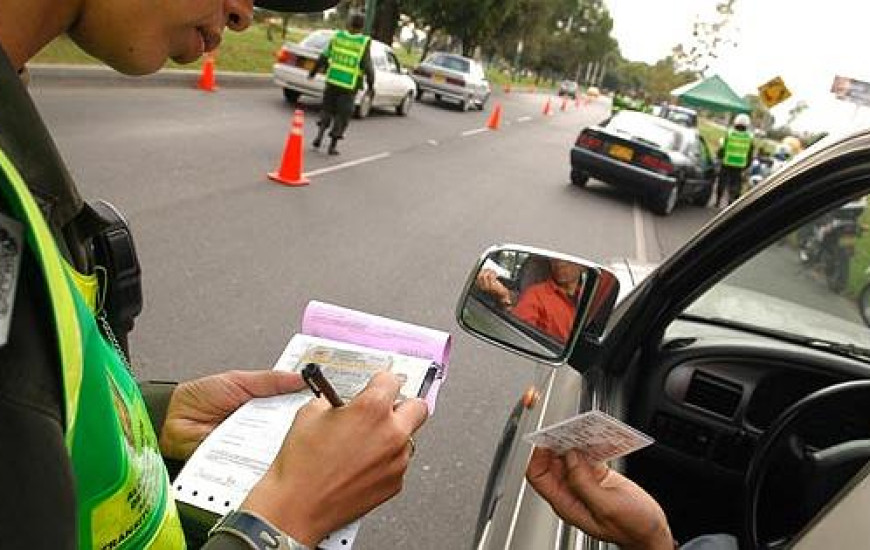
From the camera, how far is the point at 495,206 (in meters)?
10.6

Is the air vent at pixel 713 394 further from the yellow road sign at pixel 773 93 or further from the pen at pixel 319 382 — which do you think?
the yellow road sign at pixel 773 93

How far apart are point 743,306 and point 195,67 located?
53.8ft

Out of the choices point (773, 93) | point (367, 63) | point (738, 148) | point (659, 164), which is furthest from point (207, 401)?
point (773, 93)

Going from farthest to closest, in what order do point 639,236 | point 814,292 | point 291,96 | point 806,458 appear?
point 291,96 < point 639,236 < point 814,292 < point 806,458

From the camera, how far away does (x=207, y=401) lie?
1606 mm

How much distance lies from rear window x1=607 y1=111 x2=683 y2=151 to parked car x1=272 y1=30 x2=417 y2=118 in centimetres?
Result: 440

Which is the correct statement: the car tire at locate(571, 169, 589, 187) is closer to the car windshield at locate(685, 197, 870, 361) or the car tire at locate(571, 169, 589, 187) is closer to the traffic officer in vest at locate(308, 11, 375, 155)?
the traffic officer in vest at locate(308, 11, 375, 155)

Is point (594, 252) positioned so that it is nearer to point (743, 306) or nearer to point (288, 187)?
point (288, 187)

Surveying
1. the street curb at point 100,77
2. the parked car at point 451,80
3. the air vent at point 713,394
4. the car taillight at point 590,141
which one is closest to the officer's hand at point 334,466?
the air vent at point 713,394

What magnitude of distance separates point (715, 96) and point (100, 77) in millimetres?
24283

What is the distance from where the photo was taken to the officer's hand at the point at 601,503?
4.93ft

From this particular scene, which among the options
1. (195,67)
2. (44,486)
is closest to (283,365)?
(44,486)

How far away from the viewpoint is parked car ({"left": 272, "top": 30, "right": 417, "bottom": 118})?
1499 centimetres

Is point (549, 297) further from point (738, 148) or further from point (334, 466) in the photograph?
point (738, 148)
